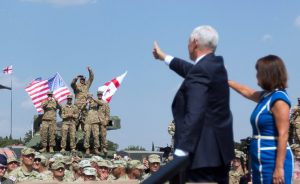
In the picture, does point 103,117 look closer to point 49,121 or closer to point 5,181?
point 49,121

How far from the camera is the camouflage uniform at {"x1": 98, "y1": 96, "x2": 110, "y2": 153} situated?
20578 mm

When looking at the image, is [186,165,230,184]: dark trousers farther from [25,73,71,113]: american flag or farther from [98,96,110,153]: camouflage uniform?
[25,73,71,113]: american flag

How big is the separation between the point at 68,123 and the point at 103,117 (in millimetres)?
1149

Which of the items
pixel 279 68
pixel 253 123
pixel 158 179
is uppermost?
pixel 279 68

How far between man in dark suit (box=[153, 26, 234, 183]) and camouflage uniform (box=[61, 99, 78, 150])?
50.8 feet

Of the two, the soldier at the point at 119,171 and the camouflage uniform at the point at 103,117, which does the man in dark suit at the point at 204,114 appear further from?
the camouflage uniform at the point at 103,117

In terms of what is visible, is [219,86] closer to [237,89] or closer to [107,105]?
[237,89]

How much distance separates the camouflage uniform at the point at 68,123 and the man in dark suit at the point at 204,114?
50.8 ft

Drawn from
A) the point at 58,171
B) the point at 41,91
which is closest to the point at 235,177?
the point at 58,171

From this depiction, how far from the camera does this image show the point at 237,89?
5621mm

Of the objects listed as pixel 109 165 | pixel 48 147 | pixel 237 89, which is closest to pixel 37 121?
pixel 48 147

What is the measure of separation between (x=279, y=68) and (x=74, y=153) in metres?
15.3

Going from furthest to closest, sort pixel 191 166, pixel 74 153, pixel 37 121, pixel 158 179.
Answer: pixel 37 121, pixel 74 153, pixel 191 166, pixel 158 179

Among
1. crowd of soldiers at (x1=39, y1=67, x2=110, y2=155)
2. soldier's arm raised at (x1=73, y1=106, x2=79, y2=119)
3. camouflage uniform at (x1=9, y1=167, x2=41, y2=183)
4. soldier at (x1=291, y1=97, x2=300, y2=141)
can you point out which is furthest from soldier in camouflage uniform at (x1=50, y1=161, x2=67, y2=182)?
soldier at (x1=291, y1=97, x2=300, y2=141)
